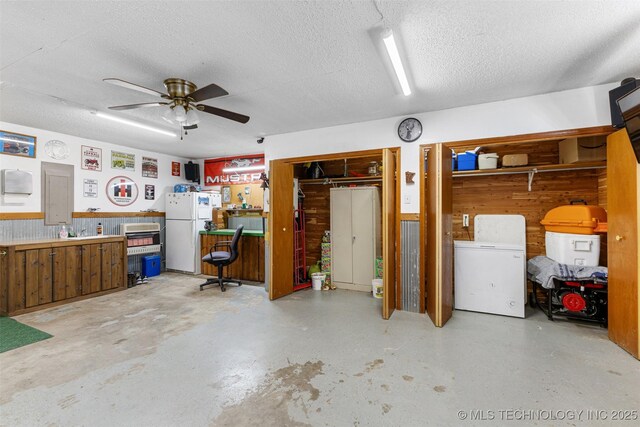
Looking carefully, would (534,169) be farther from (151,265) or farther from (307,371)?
(151,265)

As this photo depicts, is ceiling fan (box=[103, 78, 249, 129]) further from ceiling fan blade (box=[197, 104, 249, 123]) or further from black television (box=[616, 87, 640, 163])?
black television (box=[616, 87, 640, 163])

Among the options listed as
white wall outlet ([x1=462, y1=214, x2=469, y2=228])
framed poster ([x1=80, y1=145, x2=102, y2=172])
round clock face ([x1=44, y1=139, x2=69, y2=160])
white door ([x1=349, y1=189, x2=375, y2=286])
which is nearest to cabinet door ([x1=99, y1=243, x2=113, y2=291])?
framed poster ([x1=80, y1=145, x2=102, y2=172])

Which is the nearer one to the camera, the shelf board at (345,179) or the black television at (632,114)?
the black television at (632,114)

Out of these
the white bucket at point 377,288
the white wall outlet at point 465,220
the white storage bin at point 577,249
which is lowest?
the white bucket at point 377,288

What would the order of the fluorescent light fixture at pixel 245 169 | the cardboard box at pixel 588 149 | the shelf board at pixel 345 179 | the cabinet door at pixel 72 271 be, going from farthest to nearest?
1. the fluorescent light fixture at pixel 245 169
2. the shelf board at pixel 345 179
3. the cabinet door at pixel 72 271
4. the cardboard box at pixel 588 149

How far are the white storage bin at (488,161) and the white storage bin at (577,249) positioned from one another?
3.95ft

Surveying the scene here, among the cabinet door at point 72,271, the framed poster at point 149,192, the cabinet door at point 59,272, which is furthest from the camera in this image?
the framed poster at point 149,192

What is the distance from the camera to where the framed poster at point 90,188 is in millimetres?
5203

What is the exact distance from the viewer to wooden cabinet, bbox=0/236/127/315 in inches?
148

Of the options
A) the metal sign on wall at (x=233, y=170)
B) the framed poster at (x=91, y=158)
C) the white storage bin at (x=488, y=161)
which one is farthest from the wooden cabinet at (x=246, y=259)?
the white storage bin at (x=488, y=161)

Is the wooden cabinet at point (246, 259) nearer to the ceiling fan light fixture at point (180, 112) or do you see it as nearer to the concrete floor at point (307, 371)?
the concrete floor at point (307, 371)

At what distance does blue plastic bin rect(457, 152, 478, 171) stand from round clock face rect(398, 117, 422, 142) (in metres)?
0.78

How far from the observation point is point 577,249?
3.50 meters

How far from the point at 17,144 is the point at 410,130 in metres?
6.05
